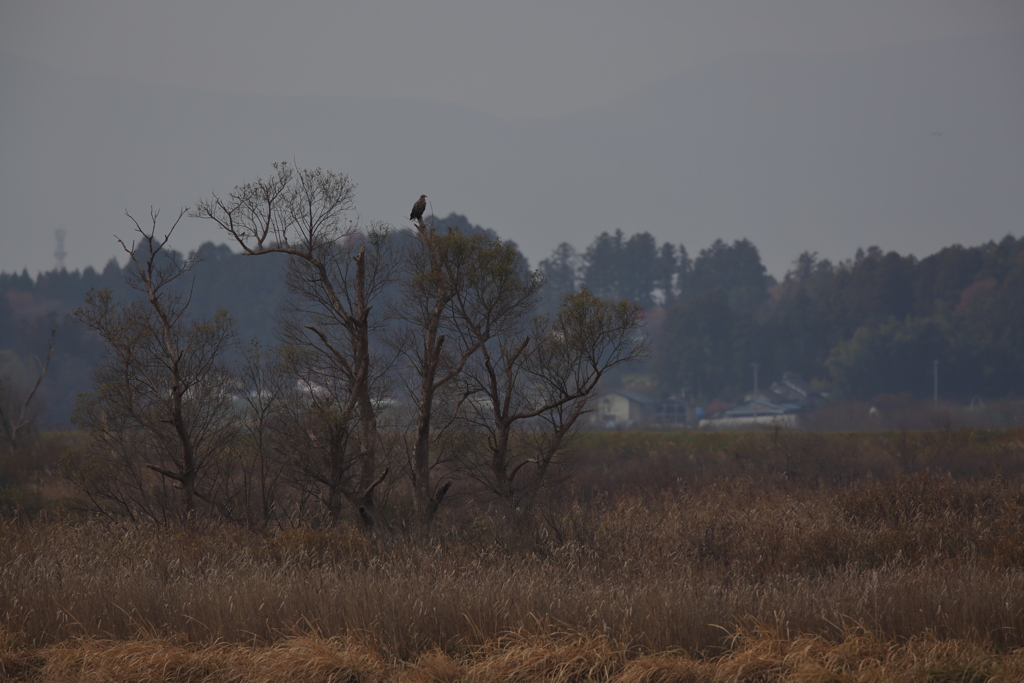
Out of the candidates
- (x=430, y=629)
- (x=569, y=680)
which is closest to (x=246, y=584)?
(x=430, y=629)

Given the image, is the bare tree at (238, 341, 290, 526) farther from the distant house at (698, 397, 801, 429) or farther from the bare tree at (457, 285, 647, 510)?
the distant house at (698, 397, 801, 429)

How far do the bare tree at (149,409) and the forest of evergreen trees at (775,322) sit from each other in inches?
2318

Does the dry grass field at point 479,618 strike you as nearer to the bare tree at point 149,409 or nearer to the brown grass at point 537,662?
the brown grass at point 537,662

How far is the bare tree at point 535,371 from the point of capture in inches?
664

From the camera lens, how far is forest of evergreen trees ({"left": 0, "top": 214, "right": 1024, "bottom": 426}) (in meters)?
83.2

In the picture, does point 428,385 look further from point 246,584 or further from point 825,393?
point 825,393

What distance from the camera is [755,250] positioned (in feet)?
399

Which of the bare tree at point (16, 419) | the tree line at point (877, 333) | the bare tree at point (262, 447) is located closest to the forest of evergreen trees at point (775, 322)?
the tree line at point (877, 333)

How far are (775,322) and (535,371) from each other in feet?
277

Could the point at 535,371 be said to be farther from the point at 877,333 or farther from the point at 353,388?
the point at 877,333

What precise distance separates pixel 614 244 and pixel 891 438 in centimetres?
8528

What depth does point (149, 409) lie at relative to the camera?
18562 mm

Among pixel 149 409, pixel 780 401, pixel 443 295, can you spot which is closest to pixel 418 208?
pixel 443 295

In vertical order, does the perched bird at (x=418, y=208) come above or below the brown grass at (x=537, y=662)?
above
